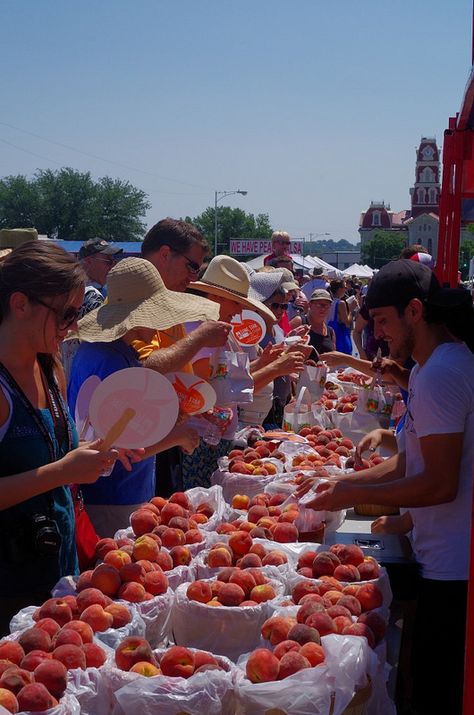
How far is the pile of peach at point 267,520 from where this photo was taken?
118 inches

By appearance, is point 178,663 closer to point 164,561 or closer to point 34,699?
point 34,699

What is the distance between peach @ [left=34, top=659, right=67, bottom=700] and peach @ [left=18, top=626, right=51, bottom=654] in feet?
0.40

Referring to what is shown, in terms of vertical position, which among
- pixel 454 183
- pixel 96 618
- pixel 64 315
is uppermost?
pixel 454 183

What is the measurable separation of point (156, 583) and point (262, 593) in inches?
13.8

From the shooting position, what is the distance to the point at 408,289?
2.65 metres

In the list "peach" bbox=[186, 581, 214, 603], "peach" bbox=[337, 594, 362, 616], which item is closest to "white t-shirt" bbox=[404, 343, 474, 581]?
"peach" bbox=[337, 594, 362, 616]

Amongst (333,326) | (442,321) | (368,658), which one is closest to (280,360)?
(442,321)

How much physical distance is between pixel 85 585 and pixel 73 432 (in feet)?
1.79

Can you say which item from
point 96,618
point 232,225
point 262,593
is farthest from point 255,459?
point 232,225

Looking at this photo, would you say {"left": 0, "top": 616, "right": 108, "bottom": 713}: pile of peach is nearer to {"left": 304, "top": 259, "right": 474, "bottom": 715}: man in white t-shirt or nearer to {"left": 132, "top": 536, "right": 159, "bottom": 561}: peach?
{"left": 132, "top": 536, "right": 159, "bottom": 561}: peach

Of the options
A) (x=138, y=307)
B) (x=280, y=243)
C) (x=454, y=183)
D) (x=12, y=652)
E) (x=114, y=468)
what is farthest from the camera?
(x=280, y=243)

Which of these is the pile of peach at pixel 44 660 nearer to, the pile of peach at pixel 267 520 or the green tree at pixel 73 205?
the pile of peach at pixel 267 520

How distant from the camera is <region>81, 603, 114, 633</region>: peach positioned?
2.15 m

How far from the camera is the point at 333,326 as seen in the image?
34.1 ft
